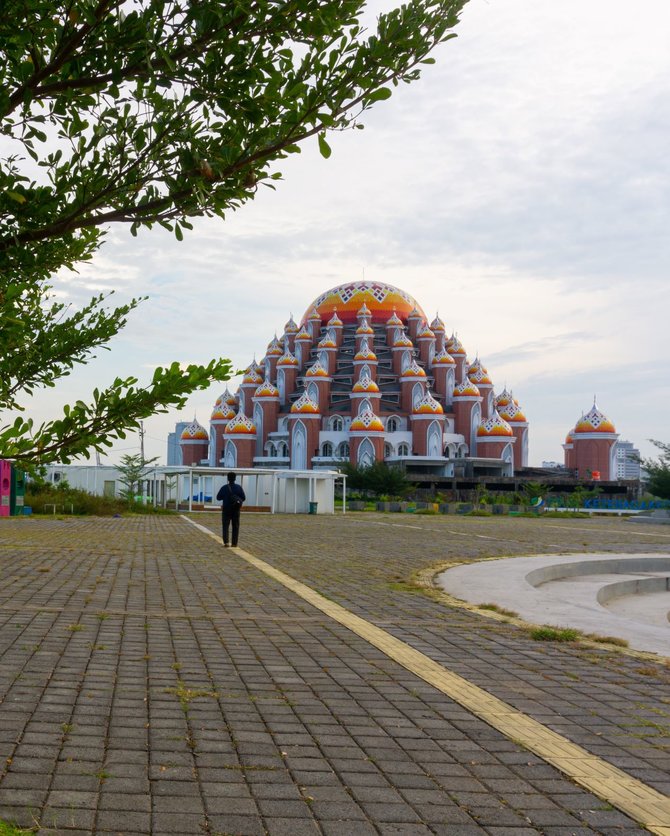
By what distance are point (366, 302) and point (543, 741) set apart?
71409 mm

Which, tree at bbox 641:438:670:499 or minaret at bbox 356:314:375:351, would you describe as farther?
minaret at bbox 356:314:375:351

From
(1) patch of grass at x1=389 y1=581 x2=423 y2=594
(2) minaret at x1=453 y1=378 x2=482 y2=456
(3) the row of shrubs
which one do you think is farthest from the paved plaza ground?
(2) minaret at x1=453 y1=378 x2=482 y2=456

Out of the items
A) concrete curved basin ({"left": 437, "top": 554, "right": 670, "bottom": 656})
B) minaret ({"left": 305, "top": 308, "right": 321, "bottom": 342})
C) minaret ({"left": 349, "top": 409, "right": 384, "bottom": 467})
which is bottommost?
concrete curved basin ({"left": 437, "top": 554, "right": 670, "bottom": 656})

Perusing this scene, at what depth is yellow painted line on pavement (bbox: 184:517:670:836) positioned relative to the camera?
352 centimetres

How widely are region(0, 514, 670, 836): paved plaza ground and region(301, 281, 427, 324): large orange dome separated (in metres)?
66.2


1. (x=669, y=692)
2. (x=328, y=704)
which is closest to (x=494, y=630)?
(x=669, y=692)

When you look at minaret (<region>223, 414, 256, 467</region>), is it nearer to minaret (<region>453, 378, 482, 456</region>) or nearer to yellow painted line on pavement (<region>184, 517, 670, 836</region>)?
minaret (<region>453, 378, 482, 456</region>)

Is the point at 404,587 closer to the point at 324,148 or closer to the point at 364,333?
the point at 324,148

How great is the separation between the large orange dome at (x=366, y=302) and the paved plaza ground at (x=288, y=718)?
66229mm

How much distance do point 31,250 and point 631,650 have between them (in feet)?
18.7

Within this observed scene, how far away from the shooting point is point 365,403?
2542 inches

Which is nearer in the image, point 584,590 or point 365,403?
point 584,590

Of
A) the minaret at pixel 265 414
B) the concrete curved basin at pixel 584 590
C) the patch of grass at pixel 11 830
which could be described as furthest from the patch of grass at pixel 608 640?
the minaret at pixel 265 414

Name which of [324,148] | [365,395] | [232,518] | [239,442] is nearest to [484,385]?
[365,395]
